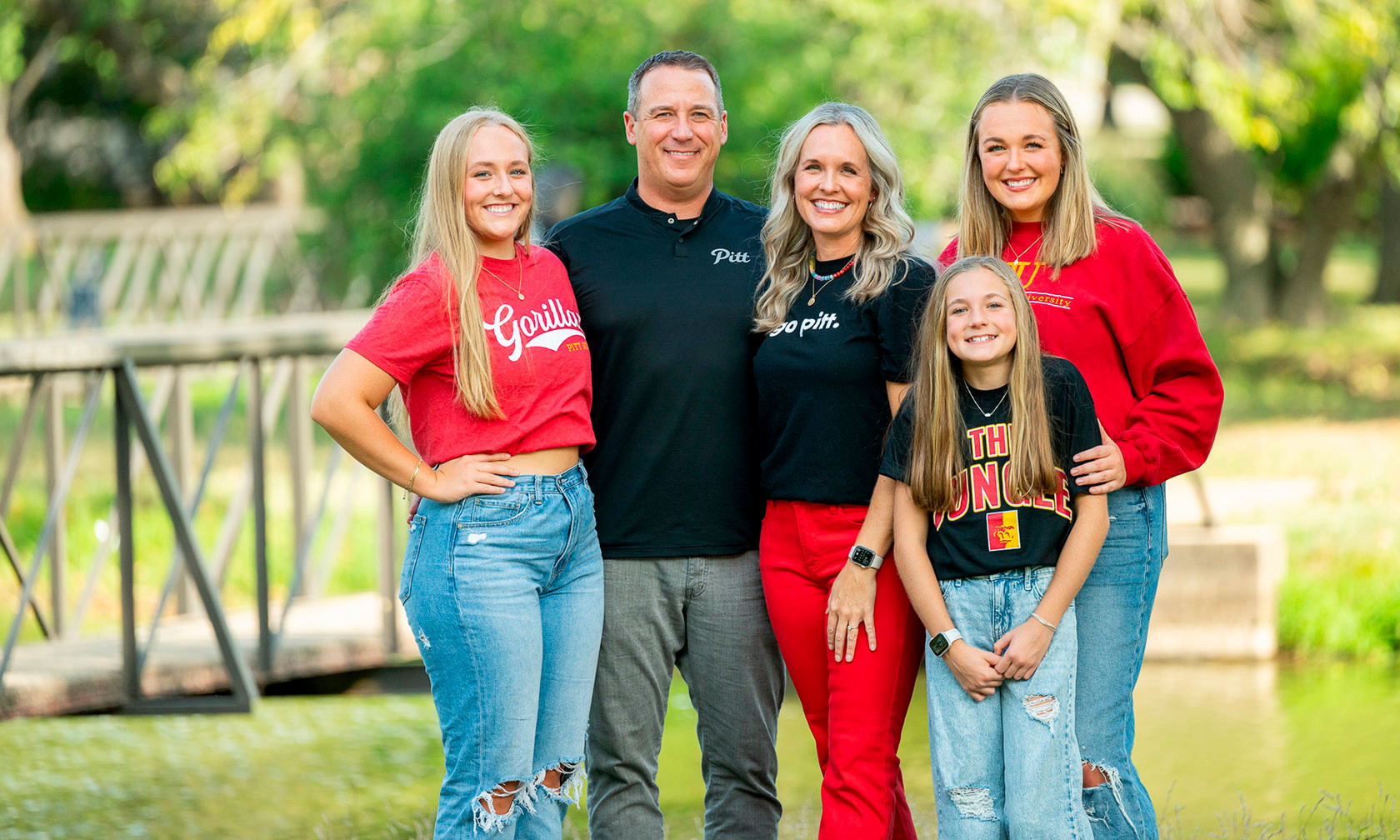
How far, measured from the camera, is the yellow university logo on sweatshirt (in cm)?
307

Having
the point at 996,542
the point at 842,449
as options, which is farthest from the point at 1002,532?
the point at 842,449

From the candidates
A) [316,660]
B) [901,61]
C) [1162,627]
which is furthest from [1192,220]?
[316,660]

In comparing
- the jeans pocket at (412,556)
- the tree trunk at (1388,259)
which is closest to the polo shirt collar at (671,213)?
the jeans pocket at (412,556)

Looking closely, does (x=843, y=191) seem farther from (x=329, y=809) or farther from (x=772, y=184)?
(x=329, y=809)

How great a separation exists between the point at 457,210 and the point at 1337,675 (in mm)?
5547

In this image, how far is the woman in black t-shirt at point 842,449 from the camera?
126 inches

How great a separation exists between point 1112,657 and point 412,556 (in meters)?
1.48

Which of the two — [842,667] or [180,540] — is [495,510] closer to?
[842,667]

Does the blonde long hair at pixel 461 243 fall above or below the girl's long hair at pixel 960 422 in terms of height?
above

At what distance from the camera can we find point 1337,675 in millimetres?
7168

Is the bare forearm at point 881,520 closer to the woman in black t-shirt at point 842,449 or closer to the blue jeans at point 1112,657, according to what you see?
the woman in black t-shirt at point 842,449

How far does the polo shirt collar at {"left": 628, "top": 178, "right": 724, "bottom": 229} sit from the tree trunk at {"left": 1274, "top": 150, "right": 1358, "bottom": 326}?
1534 cm

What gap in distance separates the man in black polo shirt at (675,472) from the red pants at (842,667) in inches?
5.9

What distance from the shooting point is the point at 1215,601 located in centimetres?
739
